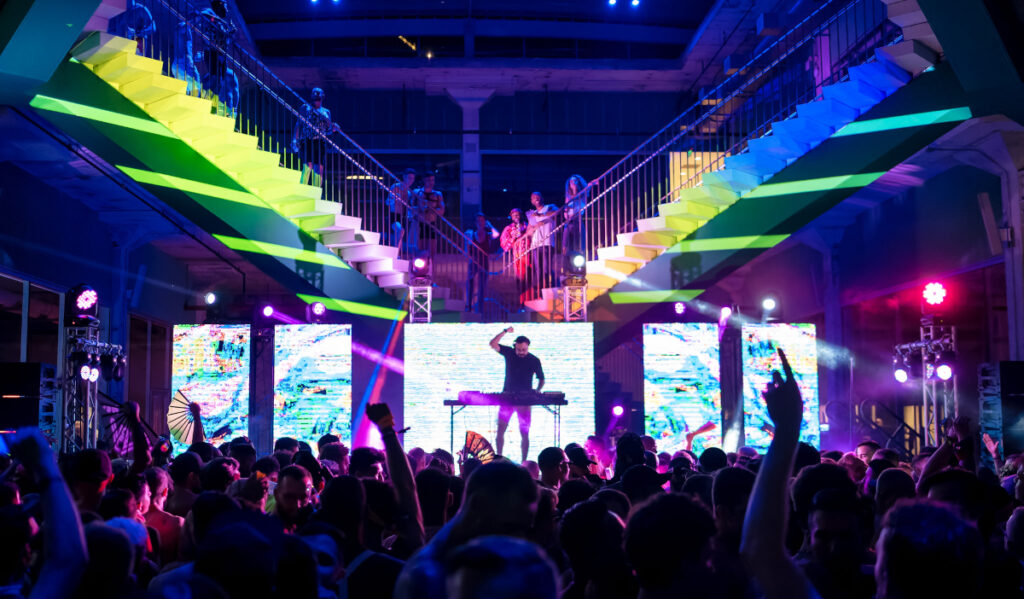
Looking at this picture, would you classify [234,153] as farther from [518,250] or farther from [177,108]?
[518,250]

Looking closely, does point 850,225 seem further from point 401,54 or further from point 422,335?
point 401,54

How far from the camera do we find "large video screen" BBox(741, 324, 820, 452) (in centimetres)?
1298

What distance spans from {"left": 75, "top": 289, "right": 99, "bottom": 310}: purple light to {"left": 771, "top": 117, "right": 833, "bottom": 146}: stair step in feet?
25.7

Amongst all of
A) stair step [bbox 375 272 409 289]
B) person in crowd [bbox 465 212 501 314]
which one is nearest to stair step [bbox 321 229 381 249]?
stair step [bbox 375 272 409 289]

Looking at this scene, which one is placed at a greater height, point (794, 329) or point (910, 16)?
point (910, 16)

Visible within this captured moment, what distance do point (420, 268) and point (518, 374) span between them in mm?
2015

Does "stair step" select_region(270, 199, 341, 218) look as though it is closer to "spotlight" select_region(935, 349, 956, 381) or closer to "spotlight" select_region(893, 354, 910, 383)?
"spotlight" select_region(893, 354, 910, 383)

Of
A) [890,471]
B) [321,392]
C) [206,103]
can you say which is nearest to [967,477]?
[890,471]

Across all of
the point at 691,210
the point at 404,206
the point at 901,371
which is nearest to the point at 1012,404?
the point at 901,371

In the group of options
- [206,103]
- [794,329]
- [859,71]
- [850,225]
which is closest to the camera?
[859,71]

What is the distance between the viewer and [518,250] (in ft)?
49.4

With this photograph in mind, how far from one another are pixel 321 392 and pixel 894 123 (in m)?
7.95

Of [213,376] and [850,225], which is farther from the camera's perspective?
[850,225]

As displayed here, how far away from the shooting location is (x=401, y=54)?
1952cm
